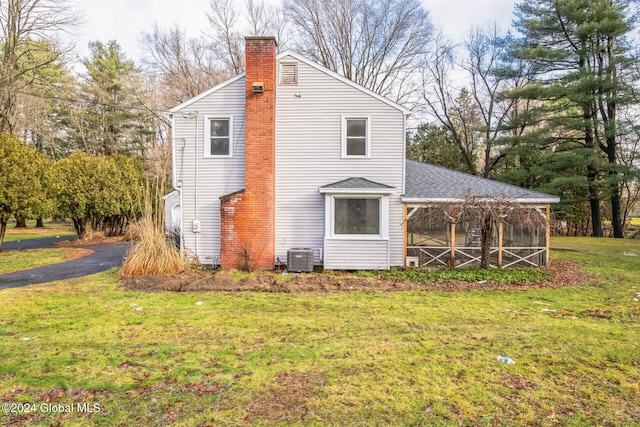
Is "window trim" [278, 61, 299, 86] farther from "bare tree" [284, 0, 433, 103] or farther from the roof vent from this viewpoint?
"bare tree" [284, 0, 433, 103]

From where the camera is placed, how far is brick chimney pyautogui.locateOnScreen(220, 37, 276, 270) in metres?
10.8

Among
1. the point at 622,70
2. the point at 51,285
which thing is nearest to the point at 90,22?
the point at 51,285

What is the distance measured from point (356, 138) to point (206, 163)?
15.9 ft

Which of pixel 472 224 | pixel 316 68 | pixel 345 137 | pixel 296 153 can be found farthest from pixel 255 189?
pixel 472 224

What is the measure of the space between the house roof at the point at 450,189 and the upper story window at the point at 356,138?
6.50ft

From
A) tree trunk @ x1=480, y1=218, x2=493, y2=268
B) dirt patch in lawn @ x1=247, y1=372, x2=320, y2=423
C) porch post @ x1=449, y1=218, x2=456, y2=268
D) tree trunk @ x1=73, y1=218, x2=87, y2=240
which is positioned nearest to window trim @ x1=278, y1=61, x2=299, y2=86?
porch post @ x1=449, y1=218, x2=456, y2=268

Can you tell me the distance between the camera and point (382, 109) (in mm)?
11422

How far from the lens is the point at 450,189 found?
1174 cm

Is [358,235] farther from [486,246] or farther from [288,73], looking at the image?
[288,73]

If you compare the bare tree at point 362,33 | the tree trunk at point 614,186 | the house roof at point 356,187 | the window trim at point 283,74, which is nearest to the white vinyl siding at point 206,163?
the window trim at point 283,74

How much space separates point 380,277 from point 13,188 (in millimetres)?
13793

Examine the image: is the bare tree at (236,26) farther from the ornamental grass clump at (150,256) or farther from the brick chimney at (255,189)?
the ornamental grass clump at (150,256)

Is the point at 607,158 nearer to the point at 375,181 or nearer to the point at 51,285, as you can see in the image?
the point at 375,181

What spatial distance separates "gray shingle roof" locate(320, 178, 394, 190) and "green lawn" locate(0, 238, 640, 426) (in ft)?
12.6
